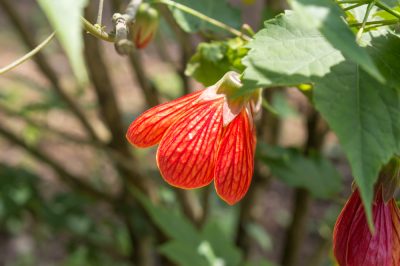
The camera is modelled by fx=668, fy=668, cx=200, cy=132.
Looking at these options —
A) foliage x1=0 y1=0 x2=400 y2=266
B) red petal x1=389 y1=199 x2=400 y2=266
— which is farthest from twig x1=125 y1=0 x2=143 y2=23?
red petal x1=389 y1=199 x2=400 y2=266

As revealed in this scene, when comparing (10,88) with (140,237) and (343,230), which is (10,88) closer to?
(140,237)

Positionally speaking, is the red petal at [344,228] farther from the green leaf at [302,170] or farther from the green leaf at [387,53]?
the green leaf at [302,170]

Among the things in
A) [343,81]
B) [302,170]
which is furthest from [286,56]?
[302,170]

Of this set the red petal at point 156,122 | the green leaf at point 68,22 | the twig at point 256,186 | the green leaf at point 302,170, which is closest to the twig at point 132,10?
the red petal at point 156,122

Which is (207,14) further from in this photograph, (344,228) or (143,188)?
(143,188)

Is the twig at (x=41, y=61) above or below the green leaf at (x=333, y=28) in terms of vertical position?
below

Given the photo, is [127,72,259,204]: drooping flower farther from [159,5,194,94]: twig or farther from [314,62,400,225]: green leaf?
[159,5,194,94]: twig
